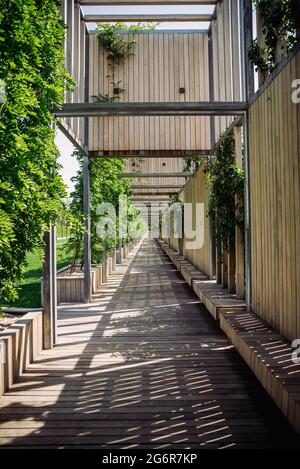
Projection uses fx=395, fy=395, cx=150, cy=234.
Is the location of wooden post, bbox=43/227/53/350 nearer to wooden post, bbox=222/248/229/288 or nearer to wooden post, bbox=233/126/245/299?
wooden post, bbox=233/126/245/299

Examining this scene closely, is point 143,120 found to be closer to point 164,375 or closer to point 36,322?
point 36,322

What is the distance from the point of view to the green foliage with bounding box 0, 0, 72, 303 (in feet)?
9.89

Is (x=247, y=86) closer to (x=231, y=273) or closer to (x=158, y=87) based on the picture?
(x=231, y=273)

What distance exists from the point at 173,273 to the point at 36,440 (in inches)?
448

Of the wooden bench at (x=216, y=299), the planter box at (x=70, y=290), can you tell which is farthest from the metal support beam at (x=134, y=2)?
the planter box at (x=70, y=290)

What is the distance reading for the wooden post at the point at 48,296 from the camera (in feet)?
16.9

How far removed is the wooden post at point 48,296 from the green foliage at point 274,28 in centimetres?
339

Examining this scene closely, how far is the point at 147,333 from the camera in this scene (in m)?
5.81

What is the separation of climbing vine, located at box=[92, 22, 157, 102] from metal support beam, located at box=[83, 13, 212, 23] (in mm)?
251

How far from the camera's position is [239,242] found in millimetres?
6605

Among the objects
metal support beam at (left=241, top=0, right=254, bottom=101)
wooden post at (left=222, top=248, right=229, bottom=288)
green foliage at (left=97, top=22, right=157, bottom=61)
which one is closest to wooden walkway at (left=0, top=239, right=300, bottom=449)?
wooden post at (left=222, top=248, right=229, bottom=288)
